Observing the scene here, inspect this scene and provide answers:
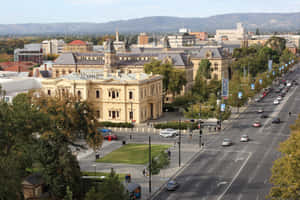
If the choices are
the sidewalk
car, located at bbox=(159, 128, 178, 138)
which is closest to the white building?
car, located at bbox=(159, 128, 178, 138)

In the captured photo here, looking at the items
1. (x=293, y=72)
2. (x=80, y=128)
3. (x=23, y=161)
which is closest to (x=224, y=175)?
(x=80, y=128)

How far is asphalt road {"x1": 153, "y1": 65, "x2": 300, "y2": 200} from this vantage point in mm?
48181

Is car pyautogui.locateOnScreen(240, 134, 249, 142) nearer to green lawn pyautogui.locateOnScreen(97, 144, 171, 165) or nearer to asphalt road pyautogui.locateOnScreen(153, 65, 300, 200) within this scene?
asphalt road pyautogui.locateOnScreen(153, 65, 300, 200)

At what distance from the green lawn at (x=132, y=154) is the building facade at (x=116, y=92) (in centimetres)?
1915

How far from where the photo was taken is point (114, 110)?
9181 cm

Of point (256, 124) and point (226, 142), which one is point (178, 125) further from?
point (256, 124)

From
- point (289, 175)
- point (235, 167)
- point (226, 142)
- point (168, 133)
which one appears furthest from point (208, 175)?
point (168, 133)

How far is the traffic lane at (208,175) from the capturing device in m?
48.1

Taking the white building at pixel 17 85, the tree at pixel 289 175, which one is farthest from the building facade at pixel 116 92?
the tree at pixel 289 175

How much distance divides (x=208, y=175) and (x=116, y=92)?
40792mm

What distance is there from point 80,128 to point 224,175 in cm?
1848

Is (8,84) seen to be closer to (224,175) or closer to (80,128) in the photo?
(80,128)

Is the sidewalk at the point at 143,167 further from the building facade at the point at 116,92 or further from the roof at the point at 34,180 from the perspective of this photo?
the building facade at the point at 116,92

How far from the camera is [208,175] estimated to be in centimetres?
5456
